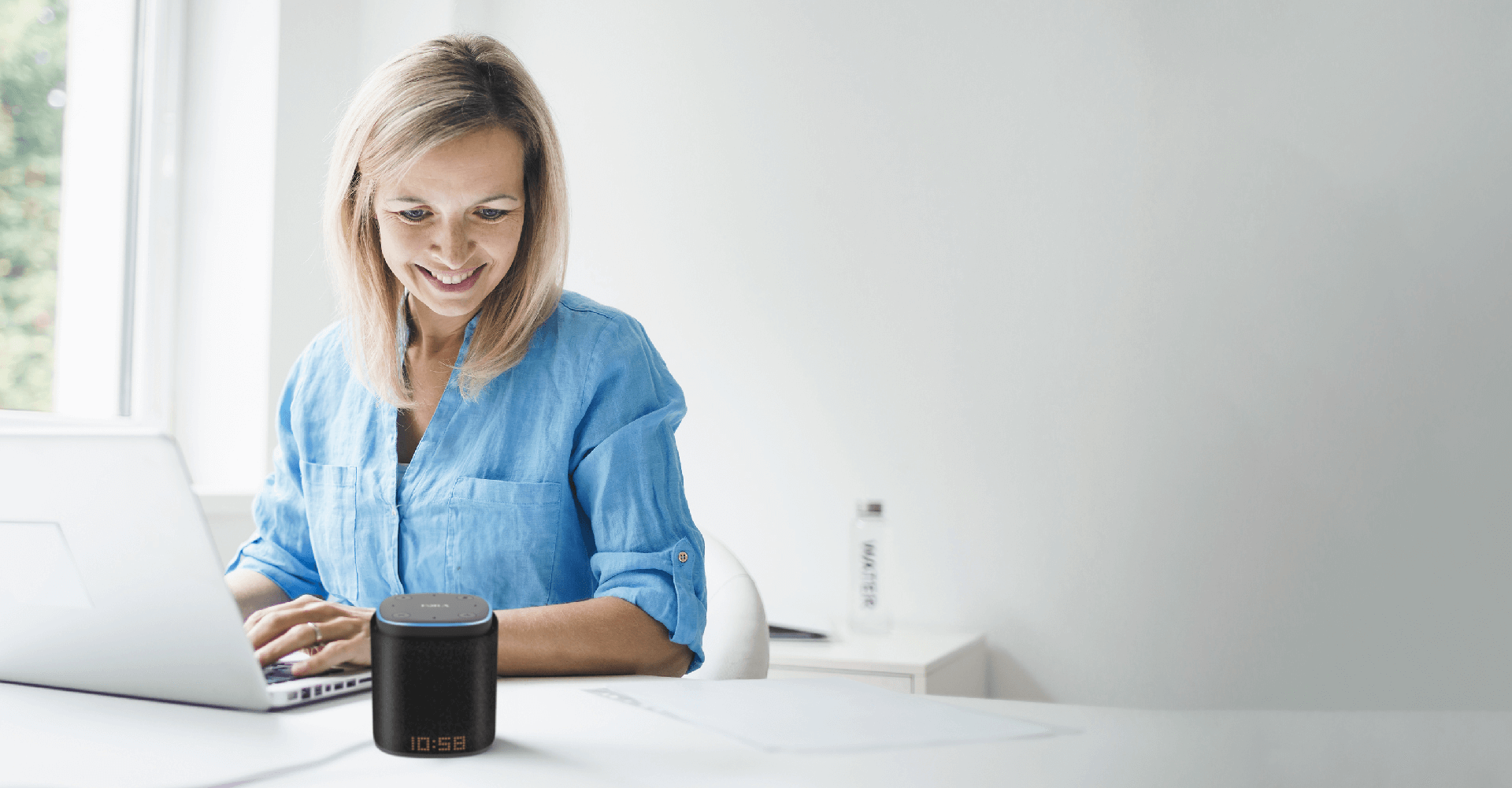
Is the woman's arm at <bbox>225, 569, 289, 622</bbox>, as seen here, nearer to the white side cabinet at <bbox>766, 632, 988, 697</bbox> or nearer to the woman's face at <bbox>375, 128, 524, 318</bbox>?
the woman's face at <bbox>375, 128, 524, 318</bbox>

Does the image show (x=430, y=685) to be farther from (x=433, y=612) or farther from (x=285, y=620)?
(x=285, y=620)

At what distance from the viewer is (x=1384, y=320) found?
28 cm

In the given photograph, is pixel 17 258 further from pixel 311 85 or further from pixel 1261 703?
pixel 1261 703

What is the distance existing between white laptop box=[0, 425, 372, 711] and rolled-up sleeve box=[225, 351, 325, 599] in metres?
0.39

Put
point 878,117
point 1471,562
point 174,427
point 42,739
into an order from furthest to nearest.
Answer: point 174,427, point 878,117, point 42,739, point 1471,562

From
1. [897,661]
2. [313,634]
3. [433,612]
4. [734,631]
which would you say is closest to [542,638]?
[313,634]

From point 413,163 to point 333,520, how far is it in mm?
329

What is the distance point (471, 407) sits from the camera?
0.90m

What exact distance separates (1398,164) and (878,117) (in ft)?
5.17

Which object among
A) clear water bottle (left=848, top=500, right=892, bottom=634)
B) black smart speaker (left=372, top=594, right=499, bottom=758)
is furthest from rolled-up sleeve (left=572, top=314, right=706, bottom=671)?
clear water bottle (left=848, top=500, right=892, bottom=634)

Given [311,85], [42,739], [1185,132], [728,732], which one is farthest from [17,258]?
[1185,132]

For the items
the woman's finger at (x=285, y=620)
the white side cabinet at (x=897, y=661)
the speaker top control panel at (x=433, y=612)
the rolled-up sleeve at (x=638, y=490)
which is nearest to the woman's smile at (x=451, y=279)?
the rolled-up sleeve at (x=638, y=490)

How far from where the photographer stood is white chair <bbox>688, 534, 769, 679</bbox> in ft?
3.23

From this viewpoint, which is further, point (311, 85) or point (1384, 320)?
point (311, 85)
